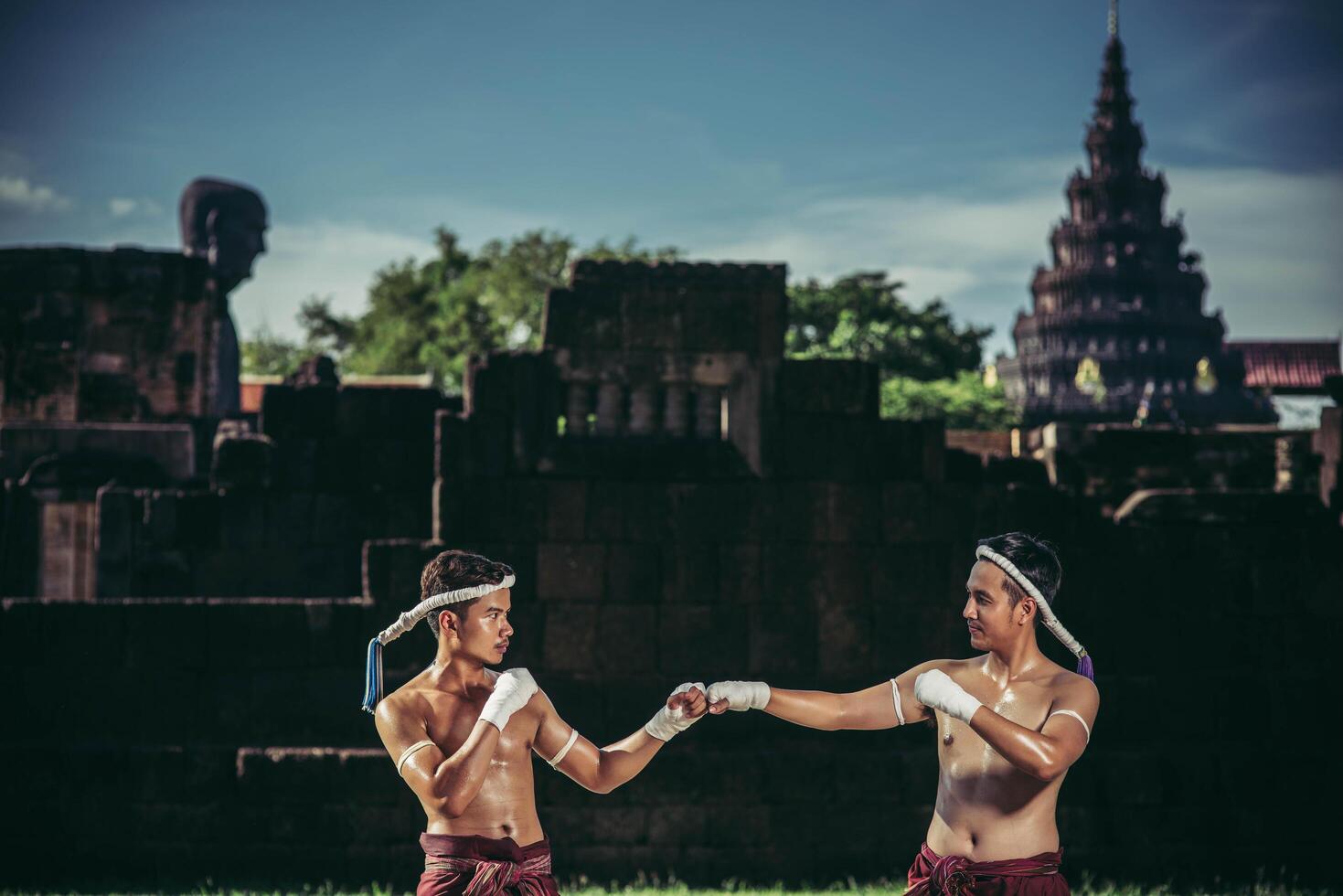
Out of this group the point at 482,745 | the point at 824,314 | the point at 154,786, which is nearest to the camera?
the point at 482,745

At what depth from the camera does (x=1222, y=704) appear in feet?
40.6

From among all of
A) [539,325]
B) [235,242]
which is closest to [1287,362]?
[539,325]

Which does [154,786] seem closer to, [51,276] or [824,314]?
[51,276]

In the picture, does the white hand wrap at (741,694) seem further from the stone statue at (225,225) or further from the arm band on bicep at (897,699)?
the stone statue at (225,225)

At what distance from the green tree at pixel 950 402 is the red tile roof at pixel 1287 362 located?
101 ft

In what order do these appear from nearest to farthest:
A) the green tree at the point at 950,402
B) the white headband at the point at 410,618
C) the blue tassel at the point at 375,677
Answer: the white headband at the point at 410,618, the blue tassel at the point at 375,677, the green tree at the point at 950,402

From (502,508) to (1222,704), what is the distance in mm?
5944

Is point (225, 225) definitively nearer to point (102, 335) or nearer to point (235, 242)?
point (235, 242)

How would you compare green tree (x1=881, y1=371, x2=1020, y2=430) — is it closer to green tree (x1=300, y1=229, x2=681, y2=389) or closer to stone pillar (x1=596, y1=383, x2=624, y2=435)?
green tree (x1=300, y1=229, x2=681, y2=389)

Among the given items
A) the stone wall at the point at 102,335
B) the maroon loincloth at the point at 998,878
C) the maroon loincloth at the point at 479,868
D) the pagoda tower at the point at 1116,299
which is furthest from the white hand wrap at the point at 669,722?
the pagoda tower at the point at 1116,299

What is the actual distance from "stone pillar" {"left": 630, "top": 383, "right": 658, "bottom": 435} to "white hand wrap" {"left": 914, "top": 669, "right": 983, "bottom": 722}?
244 inches

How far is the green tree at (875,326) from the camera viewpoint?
52.3m

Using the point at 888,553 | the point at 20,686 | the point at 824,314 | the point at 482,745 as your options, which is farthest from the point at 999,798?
the point at 824,314

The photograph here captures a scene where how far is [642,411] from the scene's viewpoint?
1214cm
